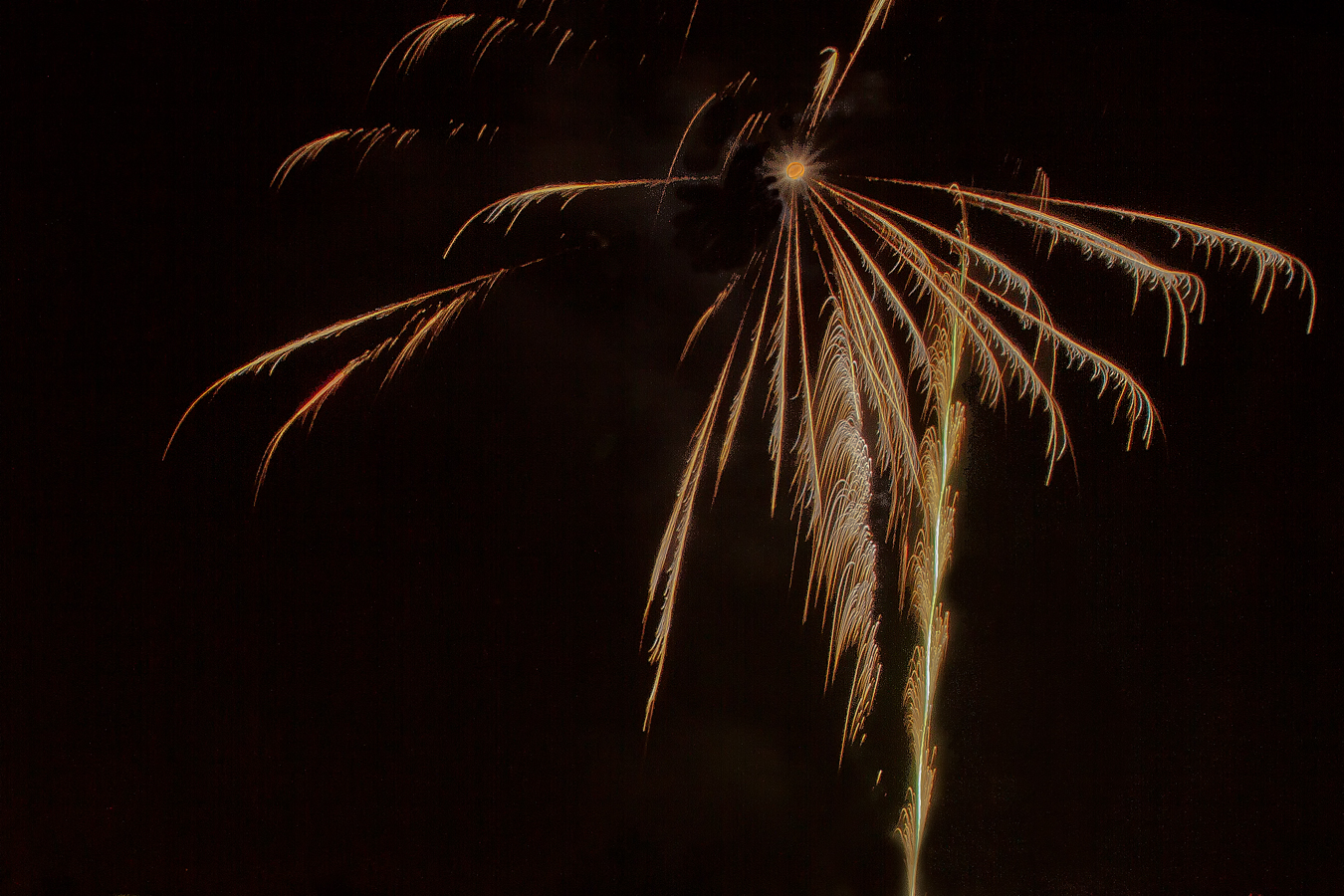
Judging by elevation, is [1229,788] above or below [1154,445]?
below

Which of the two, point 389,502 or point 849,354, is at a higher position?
point 849,354

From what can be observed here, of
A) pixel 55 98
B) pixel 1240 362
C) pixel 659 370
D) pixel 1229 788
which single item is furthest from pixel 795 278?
pixel 55 98

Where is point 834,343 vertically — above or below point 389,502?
above

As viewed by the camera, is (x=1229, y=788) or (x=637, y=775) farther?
(x=1229, y=788)

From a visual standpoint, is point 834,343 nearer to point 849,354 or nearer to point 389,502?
point 849,354

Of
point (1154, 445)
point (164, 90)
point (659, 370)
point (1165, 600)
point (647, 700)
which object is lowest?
point (647, 700)

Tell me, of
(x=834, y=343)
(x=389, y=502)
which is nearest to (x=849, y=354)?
(x=834, y=343)

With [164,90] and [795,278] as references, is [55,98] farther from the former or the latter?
[795,278]
